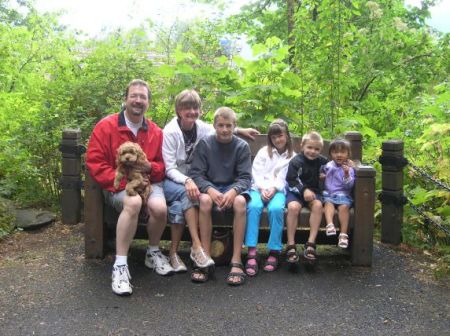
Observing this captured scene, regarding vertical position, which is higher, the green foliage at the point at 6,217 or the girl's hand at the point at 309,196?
the girl's hand at the point at 309,196

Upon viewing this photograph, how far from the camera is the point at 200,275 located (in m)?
3.77

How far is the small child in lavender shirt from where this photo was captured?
3.98 m

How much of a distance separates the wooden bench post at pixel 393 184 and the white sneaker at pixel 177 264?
78.9 inches

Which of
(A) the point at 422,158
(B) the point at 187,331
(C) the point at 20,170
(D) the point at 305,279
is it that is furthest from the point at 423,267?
(C) the point at 20,170

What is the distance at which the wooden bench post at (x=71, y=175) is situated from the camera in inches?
192

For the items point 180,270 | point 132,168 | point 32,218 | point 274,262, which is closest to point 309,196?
point 274,262

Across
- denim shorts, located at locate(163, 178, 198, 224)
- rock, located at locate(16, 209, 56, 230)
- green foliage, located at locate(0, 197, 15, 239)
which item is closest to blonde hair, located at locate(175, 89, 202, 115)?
denim shorts, located at locate(163, 178, 198, 224)

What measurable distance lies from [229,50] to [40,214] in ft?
13.8

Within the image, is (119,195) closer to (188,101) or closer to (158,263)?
(158,263)

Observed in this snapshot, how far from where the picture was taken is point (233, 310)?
328 centimetres

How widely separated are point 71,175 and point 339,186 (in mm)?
2703

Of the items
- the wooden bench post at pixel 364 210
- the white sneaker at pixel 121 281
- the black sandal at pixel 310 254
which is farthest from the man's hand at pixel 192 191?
the wooden bench post at pixel 364 210

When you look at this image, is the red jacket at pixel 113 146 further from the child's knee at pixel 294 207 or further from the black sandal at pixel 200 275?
the child's knee at pixel 294 207

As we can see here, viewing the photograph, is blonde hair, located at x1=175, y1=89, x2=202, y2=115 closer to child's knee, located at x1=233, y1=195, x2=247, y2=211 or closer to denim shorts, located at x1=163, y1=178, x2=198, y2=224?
denim shorts, located at x1=163, y1=178, x2=198, y2=224
